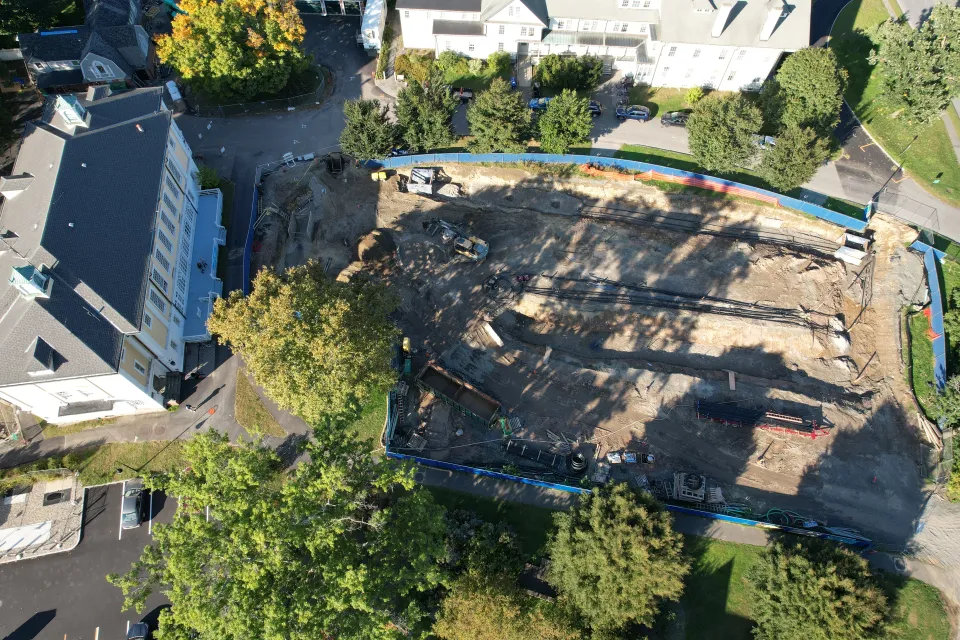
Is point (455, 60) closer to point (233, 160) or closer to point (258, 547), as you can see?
point (233, 160)

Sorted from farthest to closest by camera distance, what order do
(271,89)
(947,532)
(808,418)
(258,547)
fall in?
(271,89) → (808,418) → (947,532) → (258,547)

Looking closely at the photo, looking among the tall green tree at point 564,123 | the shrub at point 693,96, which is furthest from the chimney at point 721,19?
the tall green tree at point 564,123

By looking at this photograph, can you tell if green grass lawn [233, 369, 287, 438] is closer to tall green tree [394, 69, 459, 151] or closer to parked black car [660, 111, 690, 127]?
tall green tree [394, 69, 459, 151]

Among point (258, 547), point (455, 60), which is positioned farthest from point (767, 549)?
point (455, 60)

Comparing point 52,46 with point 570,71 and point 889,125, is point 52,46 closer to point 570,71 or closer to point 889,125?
point 570,71

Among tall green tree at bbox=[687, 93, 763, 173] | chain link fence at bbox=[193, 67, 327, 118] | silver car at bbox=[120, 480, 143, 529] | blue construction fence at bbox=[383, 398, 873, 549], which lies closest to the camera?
blue construction fence at bbox=[383, 398, 873, 549]

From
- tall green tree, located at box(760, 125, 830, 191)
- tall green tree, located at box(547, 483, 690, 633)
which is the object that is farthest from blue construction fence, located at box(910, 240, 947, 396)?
tall green tree, located at box(547, 483, 690, 633)
